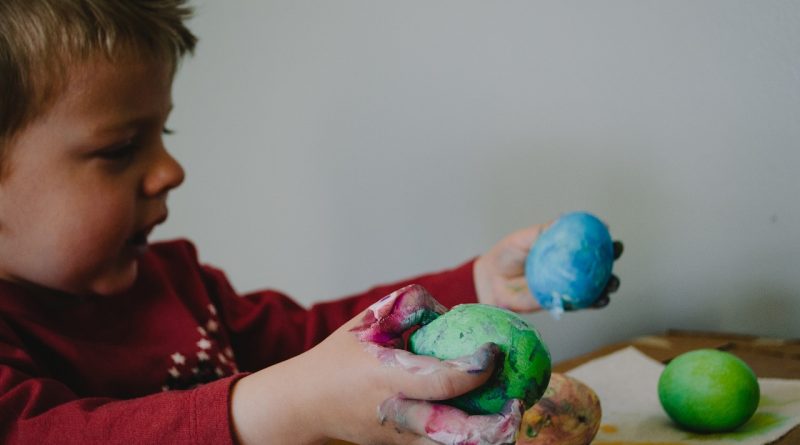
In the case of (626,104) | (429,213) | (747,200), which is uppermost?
(626,104)

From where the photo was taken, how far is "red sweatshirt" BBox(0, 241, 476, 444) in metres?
0.67

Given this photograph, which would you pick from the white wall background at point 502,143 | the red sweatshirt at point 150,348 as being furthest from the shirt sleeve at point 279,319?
the white wall background at point 502,143

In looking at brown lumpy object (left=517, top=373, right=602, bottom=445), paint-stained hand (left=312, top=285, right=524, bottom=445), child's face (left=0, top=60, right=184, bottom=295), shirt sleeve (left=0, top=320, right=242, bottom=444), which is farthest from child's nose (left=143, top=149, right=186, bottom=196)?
brown lumpy object (left=517, top=373, right=602, bottom=445)

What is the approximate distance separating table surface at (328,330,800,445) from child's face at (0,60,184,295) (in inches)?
14.3

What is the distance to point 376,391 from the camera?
1.88 ft

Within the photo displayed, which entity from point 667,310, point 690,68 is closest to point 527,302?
point 667,310

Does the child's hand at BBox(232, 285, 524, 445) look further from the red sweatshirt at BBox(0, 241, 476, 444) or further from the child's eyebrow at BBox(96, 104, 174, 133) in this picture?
the child's eyebrow at BBox(96, 104, 174, 133)

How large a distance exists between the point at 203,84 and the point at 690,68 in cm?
90

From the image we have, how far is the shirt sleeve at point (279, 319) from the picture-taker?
3.57 ft

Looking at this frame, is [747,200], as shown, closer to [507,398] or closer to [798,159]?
[798,159]

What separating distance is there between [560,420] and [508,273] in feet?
1.00

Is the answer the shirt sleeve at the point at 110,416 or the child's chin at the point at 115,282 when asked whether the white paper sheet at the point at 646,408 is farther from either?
the child's chin at the point at 115,282

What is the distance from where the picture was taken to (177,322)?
965 millimetres

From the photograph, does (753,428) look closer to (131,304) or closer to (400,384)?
(400,384)
